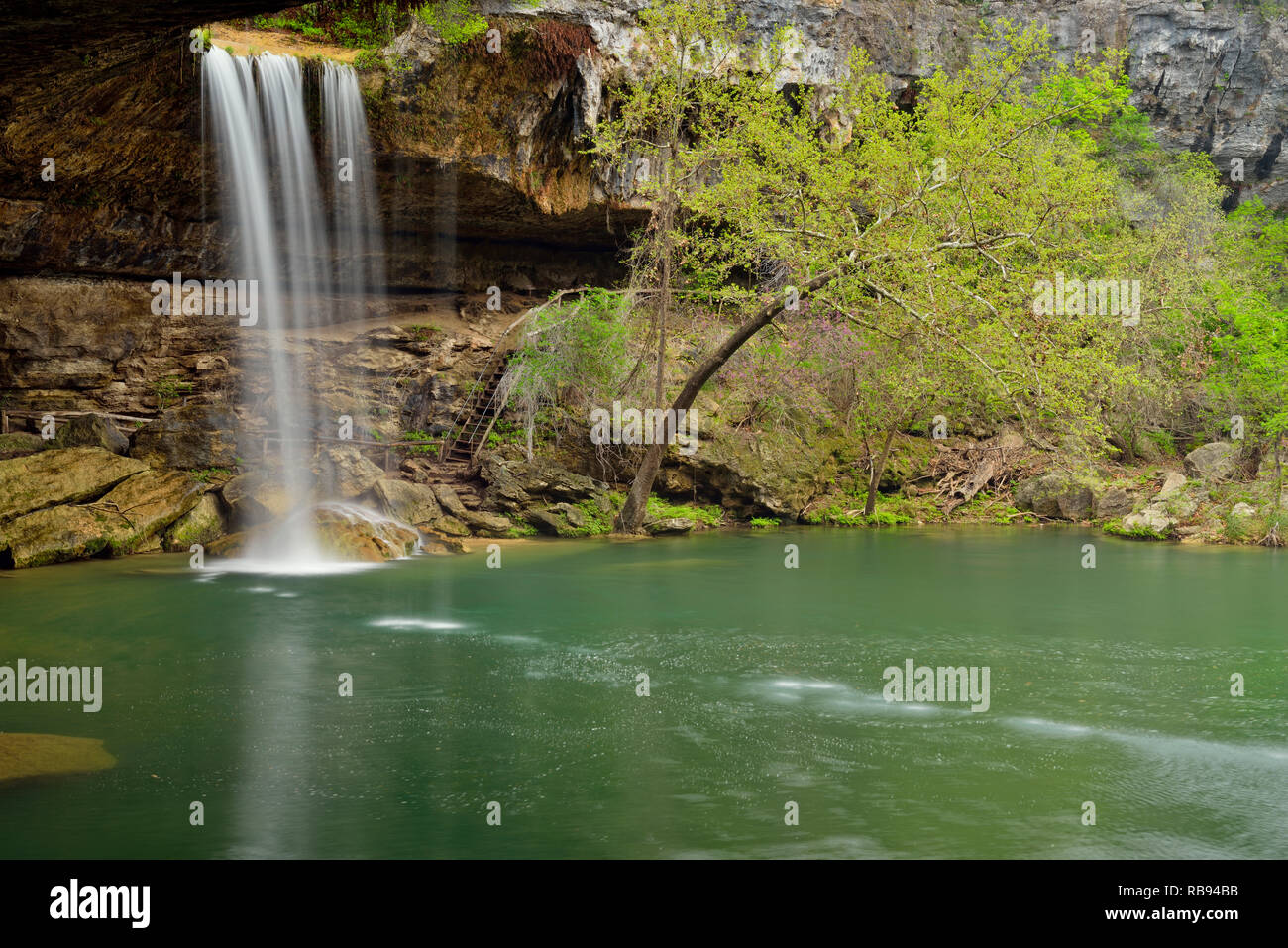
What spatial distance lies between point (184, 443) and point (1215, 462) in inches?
927

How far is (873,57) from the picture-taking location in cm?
3022

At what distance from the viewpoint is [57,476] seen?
18.2 m

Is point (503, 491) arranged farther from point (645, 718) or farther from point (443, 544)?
point (645, 718)

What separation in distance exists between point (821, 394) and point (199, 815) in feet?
73.0

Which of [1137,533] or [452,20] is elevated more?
[452,20]

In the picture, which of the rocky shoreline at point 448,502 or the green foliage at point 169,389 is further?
the green foliage at point 169,389

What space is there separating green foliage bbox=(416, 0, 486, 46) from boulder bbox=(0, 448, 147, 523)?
11352 millimetres

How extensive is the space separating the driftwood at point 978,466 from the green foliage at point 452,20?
627 inches

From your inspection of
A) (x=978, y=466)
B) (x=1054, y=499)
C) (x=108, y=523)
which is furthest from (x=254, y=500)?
(x=1054, y=499)

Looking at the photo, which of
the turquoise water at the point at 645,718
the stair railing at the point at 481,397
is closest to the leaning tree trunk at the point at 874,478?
the stair railing at the point at 481,397

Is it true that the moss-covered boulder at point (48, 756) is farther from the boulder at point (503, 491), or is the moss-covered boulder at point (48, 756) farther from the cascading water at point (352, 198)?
the cascading water at point (352, 198)

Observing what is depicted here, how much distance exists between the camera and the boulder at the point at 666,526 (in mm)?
22250
